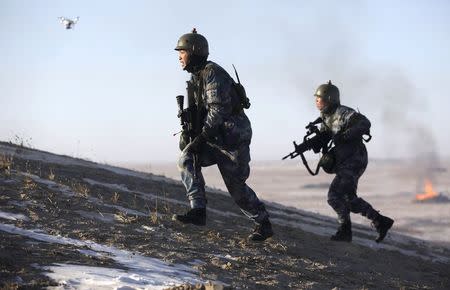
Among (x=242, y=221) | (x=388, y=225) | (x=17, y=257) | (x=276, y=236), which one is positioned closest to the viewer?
(x=17, y=257)

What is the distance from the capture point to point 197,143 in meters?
6.05

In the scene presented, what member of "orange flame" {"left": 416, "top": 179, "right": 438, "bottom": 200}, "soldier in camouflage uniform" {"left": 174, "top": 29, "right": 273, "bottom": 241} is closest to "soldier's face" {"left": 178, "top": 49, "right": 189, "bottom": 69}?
"soldier in camouflage uniform" {"left": 174, "top": 29, "right": 273, "bottom": 241}

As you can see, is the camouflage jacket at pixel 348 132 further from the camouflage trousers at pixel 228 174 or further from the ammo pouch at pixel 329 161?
the camouflage trousers at pixel 228 174

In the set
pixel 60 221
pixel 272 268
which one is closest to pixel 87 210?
pixel 60 221

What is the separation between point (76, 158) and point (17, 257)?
9.40m

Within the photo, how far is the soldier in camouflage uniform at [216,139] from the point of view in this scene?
19.6 ft

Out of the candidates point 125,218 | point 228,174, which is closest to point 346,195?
point 228,174

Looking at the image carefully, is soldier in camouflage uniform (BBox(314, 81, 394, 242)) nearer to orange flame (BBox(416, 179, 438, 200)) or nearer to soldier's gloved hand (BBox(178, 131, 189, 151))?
soldier's gloved hand (BBox(178, 131, 189, 151))

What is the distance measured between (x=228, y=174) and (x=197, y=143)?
451 mm

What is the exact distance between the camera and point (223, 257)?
17.8 feet

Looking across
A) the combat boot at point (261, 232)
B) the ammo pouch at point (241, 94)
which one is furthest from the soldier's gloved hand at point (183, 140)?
the combat boot at point (261, 232)

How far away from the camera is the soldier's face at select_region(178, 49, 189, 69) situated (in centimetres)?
629

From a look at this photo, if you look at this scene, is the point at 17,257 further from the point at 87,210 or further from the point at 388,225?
the point at 388,225

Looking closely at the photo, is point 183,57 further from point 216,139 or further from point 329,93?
point 329,93
